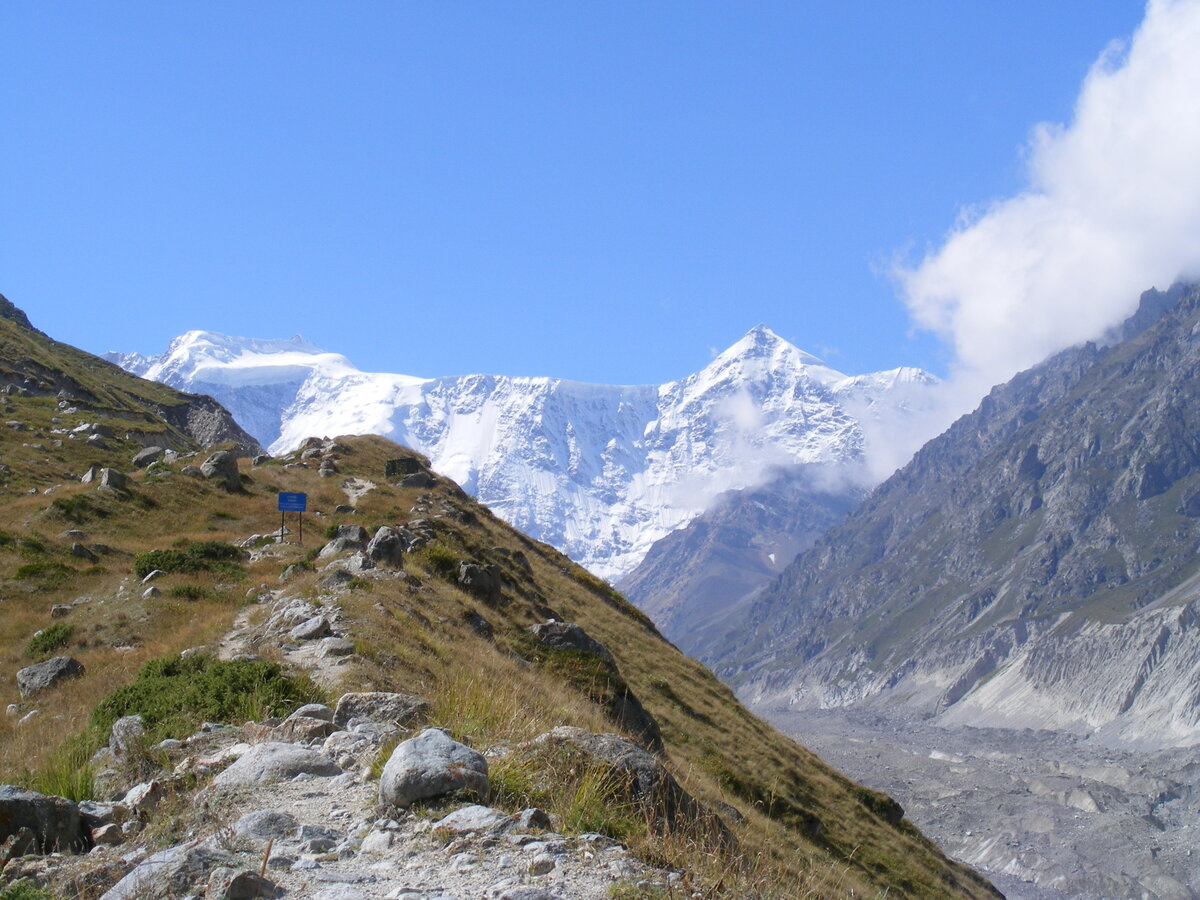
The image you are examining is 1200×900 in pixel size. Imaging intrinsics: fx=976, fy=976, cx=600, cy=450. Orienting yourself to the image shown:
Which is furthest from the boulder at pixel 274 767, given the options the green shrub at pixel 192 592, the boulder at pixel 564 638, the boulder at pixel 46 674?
the boulder at pixel 564 638

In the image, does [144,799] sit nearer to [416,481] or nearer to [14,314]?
[416,481]

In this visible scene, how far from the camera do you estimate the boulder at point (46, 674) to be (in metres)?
21.1

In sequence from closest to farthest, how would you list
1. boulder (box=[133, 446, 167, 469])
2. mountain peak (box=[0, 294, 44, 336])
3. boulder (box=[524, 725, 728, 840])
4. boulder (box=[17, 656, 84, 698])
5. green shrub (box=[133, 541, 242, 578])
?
boulder (box=[524, 725, 728, 840])
boulder (box=[17, 656, 84, 698])
green shrub (box=[133, 541, 242, 578])
boulder (box=[133, 446, 167, 469])
mountain peak (box=[0, 294, 44, 336])

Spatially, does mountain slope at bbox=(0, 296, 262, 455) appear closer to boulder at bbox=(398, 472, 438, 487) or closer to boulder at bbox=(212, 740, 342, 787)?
boulder at bbox=(398, 472, 438, 487)

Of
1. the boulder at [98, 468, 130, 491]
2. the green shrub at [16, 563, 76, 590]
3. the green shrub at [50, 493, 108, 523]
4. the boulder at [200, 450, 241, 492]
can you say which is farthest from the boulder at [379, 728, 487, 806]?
the boulder at [200, 450, 241, 492]

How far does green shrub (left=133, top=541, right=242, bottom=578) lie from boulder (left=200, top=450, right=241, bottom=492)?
1297cm

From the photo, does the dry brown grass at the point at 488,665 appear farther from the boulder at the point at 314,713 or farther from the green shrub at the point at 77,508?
the boulder at the point at 314,713

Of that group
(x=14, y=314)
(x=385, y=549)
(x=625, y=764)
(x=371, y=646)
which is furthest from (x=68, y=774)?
(x=14, y=314)

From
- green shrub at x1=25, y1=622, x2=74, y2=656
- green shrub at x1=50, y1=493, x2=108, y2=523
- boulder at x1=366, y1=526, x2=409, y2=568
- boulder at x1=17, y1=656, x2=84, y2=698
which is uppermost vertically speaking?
green shrub at x1=50, y1=493, x2=108, y2=523

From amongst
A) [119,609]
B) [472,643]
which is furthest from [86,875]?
[119,609]

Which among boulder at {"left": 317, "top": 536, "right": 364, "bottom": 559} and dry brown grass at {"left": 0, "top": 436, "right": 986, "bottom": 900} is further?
boulder at {"left": 317, "top": 536, "right": 364, "bottom": 559}

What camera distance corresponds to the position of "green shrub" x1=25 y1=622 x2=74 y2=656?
78.7ft

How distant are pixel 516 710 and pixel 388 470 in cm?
4558

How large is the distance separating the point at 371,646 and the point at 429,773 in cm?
913
